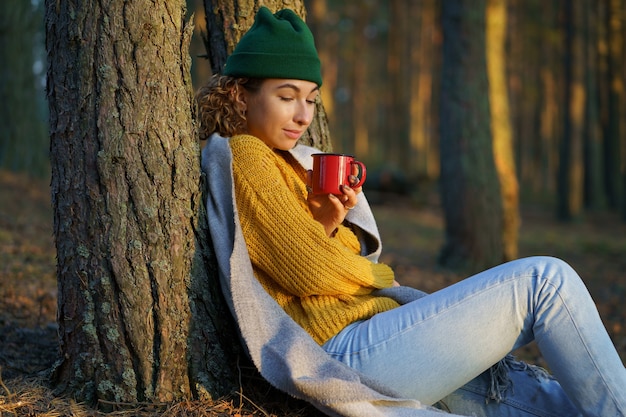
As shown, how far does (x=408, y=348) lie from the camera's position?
2.68 meters

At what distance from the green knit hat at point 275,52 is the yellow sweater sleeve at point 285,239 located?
0.37 metres

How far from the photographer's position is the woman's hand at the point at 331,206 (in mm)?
2838

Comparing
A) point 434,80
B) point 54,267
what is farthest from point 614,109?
point 54,267

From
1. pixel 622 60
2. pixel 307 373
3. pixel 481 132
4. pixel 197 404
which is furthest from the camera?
pixel 622 60

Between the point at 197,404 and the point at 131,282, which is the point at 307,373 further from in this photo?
the point at 131,282

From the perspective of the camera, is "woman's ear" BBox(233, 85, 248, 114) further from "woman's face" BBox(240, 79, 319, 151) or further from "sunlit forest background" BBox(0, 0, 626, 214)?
"sunlit forest background" BBox(0, 0, 626, 214)

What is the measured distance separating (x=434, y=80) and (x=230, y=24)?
25.5m

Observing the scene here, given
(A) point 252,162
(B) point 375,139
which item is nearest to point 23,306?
(A) point 252,162

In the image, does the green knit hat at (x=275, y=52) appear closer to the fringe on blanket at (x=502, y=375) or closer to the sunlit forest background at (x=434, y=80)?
the fringe on blanket at (x=502, y=375)

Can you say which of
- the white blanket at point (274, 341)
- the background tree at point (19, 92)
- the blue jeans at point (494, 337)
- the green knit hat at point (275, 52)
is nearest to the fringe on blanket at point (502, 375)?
the blue jeans at point (494, 337)

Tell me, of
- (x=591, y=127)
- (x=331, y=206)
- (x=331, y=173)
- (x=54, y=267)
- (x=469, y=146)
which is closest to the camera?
(x=331, y=173)

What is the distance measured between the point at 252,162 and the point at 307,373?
0.88 m

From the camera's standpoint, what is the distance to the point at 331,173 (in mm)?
2797

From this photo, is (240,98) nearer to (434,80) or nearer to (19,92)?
(19,92)
